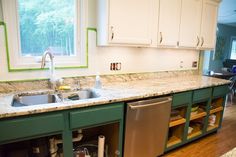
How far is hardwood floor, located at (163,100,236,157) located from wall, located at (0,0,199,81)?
1220 mm

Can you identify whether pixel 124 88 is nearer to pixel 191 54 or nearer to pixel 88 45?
pixel 88 45

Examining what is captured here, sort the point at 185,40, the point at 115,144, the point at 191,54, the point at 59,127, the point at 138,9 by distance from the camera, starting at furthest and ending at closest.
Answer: the point at 191,54, the point at 185,40, the point at 138,9, the point at 115,144, the point at 59,127

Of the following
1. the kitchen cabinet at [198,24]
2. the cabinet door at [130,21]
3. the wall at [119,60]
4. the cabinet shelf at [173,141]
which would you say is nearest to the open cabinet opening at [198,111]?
the cabinet shelf at [173,141]

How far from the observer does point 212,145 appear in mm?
2613

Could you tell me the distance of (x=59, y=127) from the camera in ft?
4.78

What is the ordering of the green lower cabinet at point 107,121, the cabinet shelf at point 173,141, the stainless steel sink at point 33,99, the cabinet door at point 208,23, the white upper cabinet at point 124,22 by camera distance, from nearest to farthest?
the green lower cabinet at point 107,121, the stainless steel sink at point 33,99, the white upper cabinet at point 124,22, the cabinet shelf at point 173,141, the cabinet door at point 208,23

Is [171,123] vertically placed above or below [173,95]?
below

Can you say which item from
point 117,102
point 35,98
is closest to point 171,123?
point 117,102

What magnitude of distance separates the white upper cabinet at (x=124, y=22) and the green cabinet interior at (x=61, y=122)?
0.78 meters

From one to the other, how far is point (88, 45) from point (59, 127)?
3.51ft

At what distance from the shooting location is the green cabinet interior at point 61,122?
1.28 m

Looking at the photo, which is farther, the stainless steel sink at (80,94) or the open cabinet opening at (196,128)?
the open cabinet opening at (196,128)

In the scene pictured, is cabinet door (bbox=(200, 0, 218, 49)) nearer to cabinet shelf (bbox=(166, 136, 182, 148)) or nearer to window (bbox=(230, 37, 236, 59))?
cabinet shelf (bbox=(166, 136, 182, 148))

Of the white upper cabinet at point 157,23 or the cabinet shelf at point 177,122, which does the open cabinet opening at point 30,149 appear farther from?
the cabinet shelf at point 177,122
